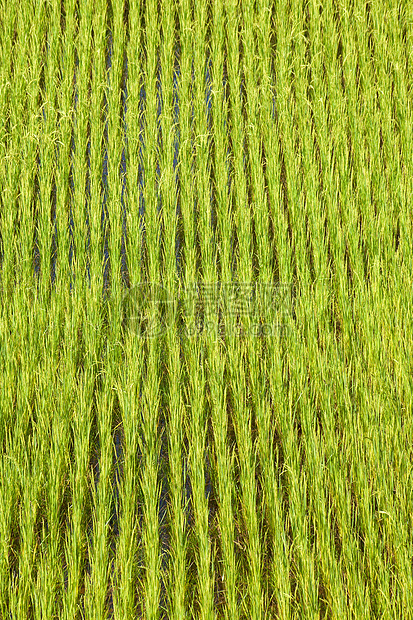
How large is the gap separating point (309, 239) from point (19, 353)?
1.58m

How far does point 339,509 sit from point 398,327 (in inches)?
34.6

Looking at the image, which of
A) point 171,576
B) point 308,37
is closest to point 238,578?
point 171,576

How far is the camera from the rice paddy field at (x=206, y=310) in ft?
6.85

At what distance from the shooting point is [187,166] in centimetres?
301

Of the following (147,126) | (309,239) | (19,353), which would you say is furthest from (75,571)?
(147,126)

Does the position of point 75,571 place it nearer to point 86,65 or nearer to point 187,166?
point 187,166

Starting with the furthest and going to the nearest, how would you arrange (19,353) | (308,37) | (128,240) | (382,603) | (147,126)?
(308,37) < (147,126) < (128,240) < (19,353) < (382,603)

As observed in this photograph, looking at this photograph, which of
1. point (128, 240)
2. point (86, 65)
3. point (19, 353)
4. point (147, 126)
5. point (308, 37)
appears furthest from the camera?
point (308, 37)

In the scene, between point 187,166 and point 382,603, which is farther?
point 187,166

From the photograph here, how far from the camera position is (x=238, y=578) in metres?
2.12

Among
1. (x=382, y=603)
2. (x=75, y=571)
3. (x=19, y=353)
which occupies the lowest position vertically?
(x=382, y=603)

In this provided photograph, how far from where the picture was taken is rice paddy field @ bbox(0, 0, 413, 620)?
2088mm

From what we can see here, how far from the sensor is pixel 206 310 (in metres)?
2.60

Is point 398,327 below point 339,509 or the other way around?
the other way around
